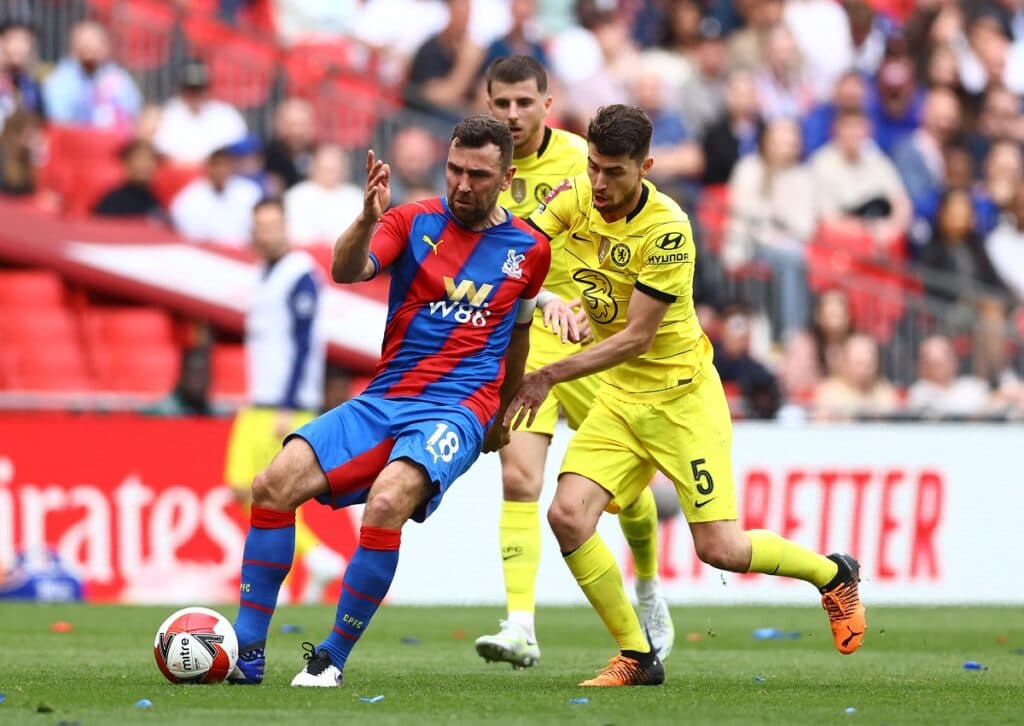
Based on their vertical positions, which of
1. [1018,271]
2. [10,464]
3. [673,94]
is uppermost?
[673,94]

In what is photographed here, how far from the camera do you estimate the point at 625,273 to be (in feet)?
29.1

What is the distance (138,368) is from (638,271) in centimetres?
849

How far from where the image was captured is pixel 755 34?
2120cm

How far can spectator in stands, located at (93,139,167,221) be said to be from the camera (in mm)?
17250

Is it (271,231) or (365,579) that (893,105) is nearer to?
(271,231)

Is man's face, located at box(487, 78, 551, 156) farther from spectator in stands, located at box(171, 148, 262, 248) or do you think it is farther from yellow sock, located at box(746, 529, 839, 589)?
spectator in stands, located at box(171, 148, 262, 248)

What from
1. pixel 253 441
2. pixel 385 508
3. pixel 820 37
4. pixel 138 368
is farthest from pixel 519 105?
pixel 820 37

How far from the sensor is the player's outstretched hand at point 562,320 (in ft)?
27.2

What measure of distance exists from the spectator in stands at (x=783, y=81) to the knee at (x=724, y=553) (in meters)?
12.3

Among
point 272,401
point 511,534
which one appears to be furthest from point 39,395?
point 511,534

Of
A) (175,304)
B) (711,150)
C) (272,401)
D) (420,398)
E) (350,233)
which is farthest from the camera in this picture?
(711,150)

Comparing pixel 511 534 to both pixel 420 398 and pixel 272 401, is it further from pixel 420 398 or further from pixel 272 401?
pixel 272 401

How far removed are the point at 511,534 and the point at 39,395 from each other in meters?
6.14

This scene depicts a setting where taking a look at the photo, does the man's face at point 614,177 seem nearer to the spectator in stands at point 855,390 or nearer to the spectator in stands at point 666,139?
the spectator in stands at point 855,390
